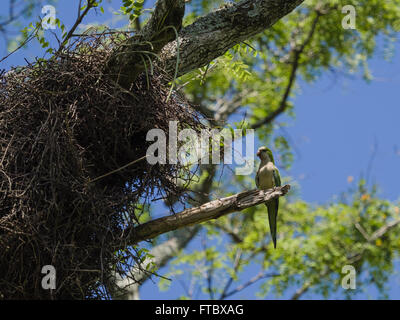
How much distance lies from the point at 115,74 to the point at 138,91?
0.67ft

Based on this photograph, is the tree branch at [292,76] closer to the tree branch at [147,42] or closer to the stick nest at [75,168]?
the stick nest at [75,168]

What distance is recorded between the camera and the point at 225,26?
12.8 ft

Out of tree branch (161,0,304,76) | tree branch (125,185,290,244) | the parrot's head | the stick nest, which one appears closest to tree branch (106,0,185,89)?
the stick nest

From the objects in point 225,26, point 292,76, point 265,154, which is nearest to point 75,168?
point 225,26

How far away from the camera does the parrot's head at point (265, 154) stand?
5.40 meters

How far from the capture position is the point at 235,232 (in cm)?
1019

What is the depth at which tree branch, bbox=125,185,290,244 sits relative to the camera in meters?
3.75

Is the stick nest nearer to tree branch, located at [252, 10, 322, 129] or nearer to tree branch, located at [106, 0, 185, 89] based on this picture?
tree branch, located at [106, 0, 185, 89]

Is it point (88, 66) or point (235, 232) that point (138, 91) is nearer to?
point (88, 66)

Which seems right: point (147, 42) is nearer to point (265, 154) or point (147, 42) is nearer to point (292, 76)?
point (265, 154)

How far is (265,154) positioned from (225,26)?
1797 mm

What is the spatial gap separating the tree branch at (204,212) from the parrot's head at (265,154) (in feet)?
5.35

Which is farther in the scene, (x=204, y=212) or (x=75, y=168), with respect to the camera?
(x=204, y=212)

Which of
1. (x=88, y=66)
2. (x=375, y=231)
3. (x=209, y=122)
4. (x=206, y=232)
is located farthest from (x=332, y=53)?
(x=88, y=66)
